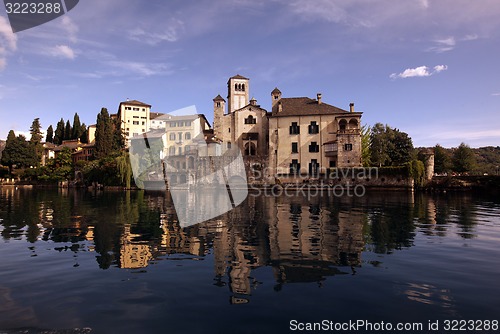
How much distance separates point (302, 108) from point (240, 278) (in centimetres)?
5849

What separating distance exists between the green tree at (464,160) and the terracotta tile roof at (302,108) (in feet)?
126

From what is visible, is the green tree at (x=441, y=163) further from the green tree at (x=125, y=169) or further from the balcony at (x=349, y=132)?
the green tree at (x=125, y=169)

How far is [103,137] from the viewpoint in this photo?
7525 cm

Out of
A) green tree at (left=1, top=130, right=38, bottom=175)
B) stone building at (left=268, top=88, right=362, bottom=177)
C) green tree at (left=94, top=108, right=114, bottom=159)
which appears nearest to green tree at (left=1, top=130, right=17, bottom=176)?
green tree at (left=1, top=130, right=38, bottom=175)

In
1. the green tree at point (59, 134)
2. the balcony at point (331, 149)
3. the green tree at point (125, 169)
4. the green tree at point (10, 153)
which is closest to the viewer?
the green tree at point (125, 169)

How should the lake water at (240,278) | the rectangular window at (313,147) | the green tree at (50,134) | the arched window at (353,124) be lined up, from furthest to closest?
the green tree at (50,134) < the rectangular window at (313,147) < the arched window at (353,124) < the lake water at (240,278)

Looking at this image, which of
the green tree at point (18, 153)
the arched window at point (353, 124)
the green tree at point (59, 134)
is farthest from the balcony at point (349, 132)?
the green tree at point (59, 134)

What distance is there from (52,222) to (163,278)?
13.8 meters

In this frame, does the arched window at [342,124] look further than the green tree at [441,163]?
No

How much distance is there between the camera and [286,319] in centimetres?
592

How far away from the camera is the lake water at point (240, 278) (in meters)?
6.00

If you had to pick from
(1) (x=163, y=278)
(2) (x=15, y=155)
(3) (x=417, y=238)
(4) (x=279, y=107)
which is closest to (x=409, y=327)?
(1) (x=163, y=278)

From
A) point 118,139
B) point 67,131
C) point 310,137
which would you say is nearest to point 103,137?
point 118,139

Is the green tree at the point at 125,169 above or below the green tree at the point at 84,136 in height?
below
